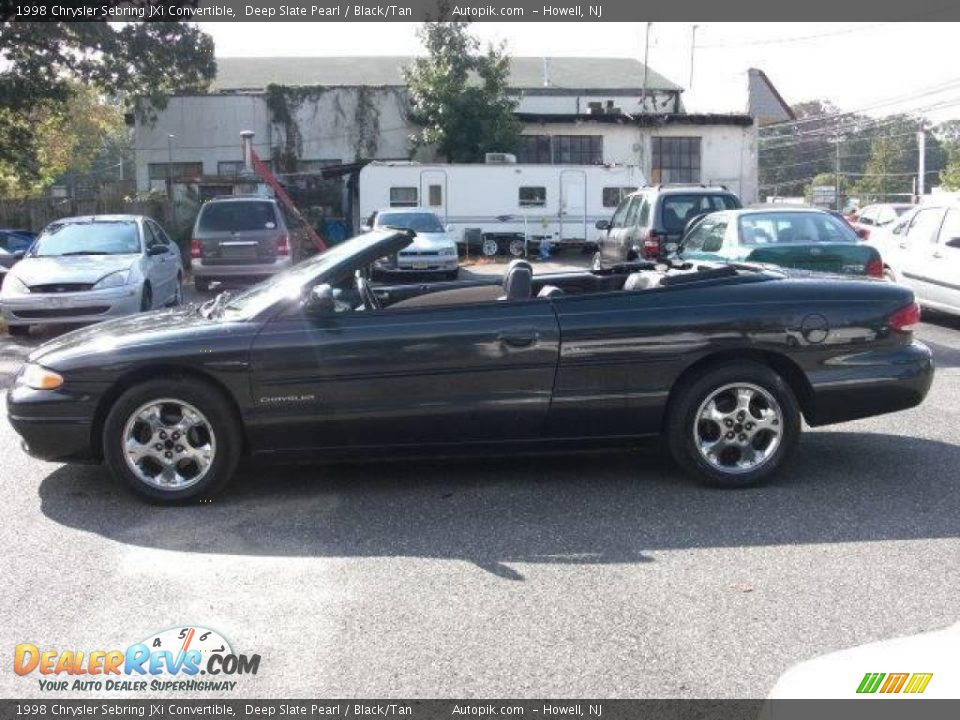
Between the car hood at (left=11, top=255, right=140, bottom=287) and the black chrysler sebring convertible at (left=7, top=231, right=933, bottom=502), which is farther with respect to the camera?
the car hood at (left=11, top=255, right=140, bottom=287)

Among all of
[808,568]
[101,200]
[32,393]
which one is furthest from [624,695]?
[101,200]

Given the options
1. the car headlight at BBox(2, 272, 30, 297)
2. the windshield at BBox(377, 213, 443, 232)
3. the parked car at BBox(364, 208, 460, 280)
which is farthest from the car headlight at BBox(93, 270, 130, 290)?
the windshield at BBox(377, 213, 443, 232)

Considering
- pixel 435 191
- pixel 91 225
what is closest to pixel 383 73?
pixel 435 191

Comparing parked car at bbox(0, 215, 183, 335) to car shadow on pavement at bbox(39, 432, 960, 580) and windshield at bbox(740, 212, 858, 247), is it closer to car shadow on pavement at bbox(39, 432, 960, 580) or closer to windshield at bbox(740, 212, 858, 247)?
car shadow on pavement at bbox(39, 432, 960, 580)

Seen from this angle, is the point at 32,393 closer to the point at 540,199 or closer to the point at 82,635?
the point at 82,635

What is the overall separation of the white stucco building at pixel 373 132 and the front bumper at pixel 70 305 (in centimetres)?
2176

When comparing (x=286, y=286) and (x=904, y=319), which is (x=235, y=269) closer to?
(x=286, y=286)

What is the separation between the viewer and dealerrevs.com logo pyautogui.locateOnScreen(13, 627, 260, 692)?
12.5 feet

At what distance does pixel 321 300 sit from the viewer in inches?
232

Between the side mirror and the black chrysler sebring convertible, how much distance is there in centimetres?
1

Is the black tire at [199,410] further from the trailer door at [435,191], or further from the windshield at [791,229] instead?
the trailer door at [435,191]

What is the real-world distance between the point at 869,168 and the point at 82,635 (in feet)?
263

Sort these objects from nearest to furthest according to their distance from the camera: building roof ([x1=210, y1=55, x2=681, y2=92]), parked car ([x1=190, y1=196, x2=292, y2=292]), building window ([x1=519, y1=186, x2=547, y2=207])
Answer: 1. parked car ([x1=190, y1=196, x2=292, y2=292])
2. building window ([x1=519, y1=186, x2=547, y2=207])
3. building roof ([x1=210, y1=55, x2=681, y2=92])

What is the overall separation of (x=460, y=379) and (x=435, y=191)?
2555 centimetres
